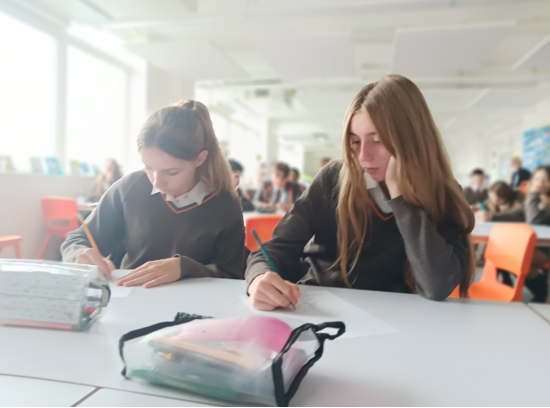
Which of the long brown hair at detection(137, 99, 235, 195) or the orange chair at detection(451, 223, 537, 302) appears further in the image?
the orange chair at detection(451, 223, 537, 302)

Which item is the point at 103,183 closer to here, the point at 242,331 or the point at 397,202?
the point at 397,202

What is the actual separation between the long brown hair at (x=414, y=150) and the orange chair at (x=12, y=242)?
2.54 feet

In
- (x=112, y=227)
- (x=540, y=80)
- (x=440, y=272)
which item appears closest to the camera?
(x=440, y=272)

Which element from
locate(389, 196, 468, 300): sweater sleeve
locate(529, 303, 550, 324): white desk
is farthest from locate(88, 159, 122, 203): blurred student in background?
locate(529, 303, 550, 324): white desk

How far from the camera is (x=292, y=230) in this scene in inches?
42.3

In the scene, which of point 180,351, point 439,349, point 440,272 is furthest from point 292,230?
point 180,351

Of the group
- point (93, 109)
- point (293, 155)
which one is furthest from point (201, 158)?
point (293, 155)

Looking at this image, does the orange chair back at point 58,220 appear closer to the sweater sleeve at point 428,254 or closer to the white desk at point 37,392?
the white desk at point 37,392

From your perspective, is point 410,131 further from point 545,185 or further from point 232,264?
point 545,185

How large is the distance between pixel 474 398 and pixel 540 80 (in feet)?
24.3

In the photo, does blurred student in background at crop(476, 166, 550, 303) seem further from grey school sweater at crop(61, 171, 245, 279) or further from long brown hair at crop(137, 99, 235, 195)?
long brown hair at crop(137, 99, 235, 195)

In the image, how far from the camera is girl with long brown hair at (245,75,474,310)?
2.93ft

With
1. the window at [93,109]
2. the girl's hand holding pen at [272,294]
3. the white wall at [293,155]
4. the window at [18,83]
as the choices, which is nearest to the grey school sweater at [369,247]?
the girl's hand holding pen at [272,294]

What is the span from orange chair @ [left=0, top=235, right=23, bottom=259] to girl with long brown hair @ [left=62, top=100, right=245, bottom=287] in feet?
0.32
